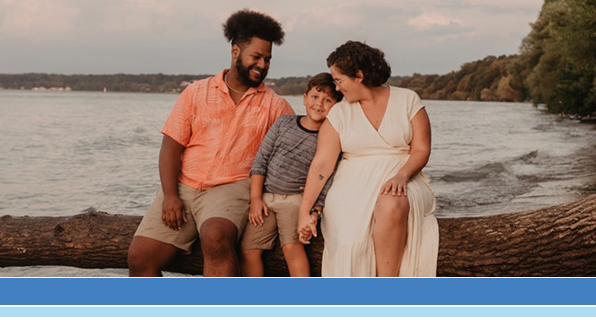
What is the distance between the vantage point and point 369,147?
3.63m

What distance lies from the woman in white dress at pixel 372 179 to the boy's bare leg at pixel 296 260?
78 millimetres

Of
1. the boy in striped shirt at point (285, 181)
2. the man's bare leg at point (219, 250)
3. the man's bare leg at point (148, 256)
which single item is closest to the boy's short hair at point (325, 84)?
the boy in striped shirt at point (285, 181)

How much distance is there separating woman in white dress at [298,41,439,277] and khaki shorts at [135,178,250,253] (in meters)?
0.39

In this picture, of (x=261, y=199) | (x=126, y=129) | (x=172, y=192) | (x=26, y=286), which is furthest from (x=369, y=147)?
(x=126, y=129)

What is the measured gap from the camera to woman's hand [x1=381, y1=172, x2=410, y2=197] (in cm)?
335

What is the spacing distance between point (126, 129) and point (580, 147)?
2141 centimetres

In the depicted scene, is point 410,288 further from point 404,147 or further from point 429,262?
point 404,147

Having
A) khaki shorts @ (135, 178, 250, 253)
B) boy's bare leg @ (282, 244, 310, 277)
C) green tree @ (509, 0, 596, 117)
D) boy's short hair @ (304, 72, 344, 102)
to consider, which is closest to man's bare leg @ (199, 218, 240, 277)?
khaki shorts @ (135, 178, 250, 253)

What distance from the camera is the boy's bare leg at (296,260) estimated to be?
11.6 feet

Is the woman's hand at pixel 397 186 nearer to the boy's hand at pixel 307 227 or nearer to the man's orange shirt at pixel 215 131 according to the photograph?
the boy's hand at pixel 307 227

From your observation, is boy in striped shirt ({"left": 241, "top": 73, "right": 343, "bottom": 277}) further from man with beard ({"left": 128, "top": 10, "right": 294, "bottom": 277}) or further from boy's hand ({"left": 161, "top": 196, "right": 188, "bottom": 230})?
boy's hand ({"left": 161, "top": 196, "right": 188, "bottom": 230})

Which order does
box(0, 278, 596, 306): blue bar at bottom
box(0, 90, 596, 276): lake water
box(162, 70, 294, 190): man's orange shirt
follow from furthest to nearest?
box(0, 90, 596, 276): lake water < box(162, 70, 294, 190): man's orange shirt < box(0, 278, 596, 306): blue bar at bottom

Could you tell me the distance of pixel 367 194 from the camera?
345cm

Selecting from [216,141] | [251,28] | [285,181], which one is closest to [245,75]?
[251,28]
